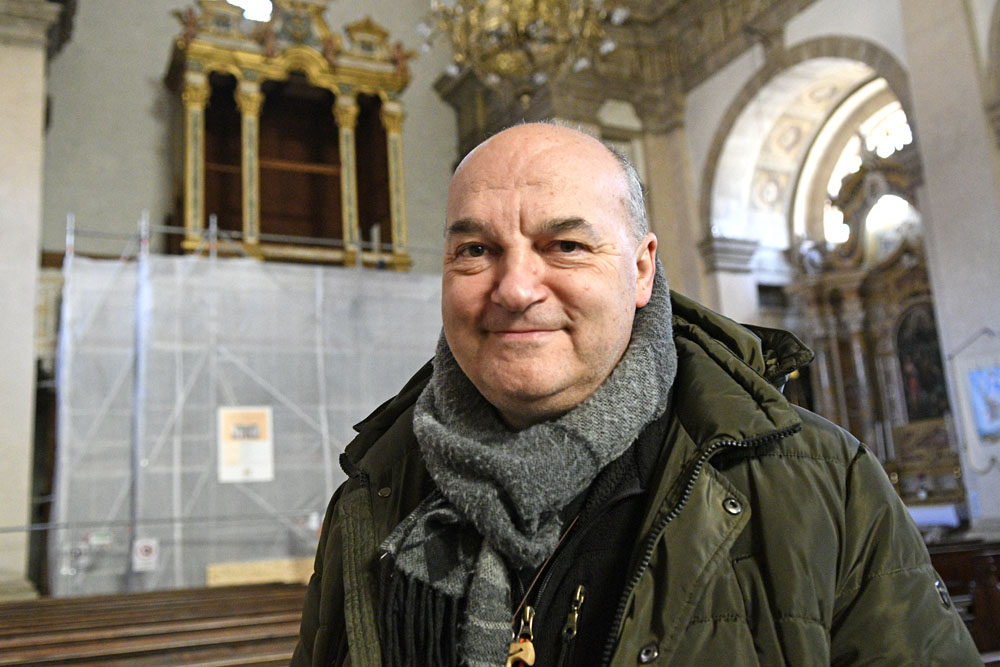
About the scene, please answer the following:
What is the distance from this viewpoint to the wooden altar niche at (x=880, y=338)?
11375 mm

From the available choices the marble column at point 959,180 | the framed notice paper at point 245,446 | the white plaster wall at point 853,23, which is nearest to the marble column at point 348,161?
the framed notice paper at point 245,446

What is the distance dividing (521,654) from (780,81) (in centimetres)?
1111

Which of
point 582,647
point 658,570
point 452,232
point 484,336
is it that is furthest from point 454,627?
point 452,232

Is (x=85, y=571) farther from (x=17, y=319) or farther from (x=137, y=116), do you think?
(x=137, y=116)

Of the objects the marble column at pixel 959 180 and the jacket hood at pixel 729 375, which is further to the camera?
the marble column at pixel 959 180

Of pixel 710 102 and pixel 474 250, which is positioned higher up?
pixel 710 102

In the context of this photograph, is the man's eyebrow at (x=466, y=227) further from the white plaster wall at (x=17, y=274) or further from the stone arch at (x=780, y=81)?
the stone arch at (x=780, y=81)

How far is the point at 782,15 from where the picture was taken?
10906mm

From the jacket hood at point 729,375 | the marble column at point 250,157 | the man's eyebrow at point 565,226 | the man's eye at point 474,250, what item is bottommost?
the jacket hood at point 729,375

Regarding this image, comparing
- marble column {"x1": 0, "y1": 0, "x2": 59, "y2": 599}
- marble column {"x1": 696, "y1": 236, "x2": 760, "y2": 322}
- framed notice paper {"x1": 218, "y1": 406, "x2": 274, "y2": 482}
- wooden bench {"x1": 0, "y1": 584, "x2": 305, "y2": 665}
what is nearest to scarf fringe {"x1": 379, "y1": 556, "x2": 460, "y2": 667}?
wooden bench {"x1": 0, "y1": 584, "x2": 305, "y2": 665}

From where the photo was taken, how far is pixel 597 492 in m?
1.32

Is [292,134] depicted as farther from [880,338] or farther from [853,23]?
[880,338]

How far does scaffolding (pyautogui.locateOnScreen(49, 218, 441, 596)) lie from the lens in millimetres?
8320

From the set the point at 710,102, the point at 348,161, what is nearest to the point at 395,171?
the point at 348,161
